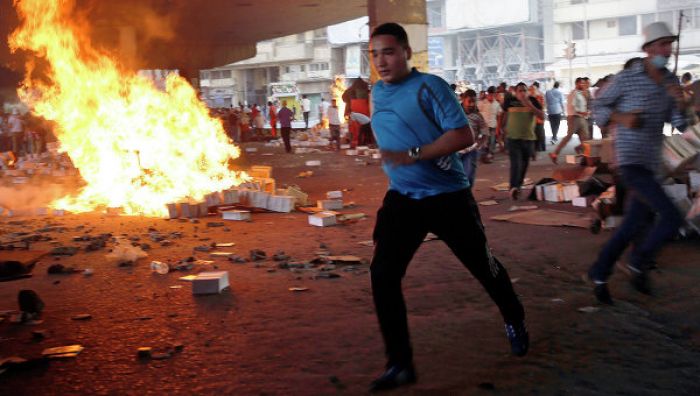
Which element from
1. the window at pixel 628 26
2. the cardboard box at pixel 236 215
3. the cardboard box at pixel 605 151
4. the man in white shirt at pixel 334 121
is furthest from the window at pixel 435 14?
the cardboard box at pixel 236 215

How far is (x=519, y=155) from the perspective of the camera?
10828 mm

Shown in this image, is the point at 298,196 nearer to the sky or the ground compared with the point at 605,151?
nearer to the ground

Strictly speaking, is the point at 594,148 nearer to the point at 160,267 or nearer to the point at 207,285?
the point at 160,267

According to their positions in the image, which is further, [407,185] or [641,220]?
[641,220]

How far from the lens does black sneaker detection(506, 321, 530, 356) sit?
4055 mm

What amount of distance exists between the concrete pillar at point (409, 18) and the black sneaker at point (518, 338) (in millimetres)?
16271

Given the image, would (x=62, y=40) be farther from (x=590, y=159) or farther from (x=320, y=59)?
(x=320, y=59)

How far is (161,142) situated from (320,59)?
48.5m

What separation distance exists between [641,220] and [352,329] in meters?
2.22

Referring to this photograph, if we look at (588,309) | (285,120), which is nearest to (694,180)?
(588,309)

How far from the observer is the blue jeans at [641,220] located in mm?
5004

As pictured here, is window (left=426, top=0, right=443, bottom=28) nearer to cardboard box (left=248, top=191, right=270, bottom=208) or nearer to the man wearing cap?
cardboard box (left=248, top=191, right=270, bottom=208)

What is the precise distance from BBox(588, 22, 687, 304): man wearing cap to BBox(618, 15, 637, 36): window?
51.5 m

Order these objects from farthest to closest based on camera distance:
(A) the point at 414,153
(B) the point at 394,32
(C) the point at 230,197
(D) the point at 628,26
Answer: (D) the point at 628,26, (C) the point at 230,197, (B) the point at 394,32, (A) the point at 414,153
